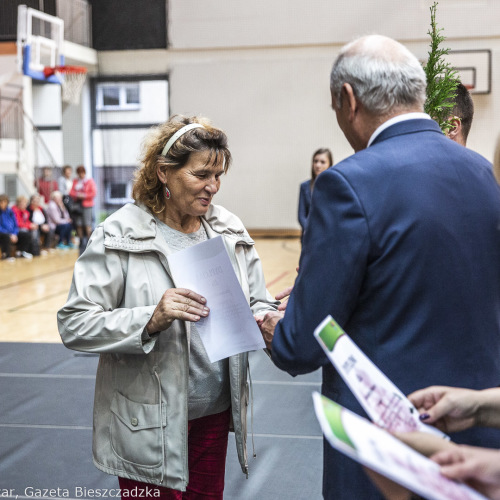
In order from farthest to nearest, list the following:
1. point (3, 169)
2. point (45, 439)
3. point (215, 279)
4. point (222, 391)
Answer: point (3, 169) < point (45, 439) < point (222, 391) < point (215, 279)

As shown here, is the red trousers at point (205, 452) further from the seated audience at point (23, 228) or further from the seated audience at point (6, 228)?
the seated audience at point (23, 228)

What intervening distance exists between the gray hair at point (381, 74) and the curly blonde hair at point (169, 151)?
2.53 ft

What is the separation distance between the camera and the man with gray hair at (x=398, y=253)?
1.33 meters

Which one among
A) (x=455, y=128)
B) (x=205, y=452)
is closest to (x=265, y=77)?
(x=455, y=128)

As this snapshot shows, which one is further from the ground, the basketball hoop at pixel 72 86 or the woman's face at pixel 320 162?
the basketball hoop at pixel 72 86

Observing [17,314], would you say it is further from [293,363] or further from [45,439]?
[293,363]

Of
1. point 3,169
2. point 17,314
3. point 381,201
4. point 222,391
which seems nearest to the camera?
point 381,201

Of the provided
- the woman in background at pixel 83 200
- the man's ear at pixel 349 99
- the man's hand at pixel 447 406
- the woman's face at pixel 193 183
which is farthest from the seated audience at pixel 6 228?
the man's hand at pixel 447 406

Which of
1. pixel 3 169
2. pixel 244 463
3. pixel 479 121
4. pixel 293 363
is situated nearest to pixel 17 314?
pixel 244 463

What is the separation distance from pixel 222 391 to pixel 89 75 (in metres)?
15.5

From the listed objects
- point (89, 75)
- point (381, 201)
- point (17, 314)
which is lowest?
point (17, 314)

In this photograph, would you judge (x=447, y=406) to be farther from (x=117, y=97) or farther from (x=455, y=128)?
(x=117, y=97)

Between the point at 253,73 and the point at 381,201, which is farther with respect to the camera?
the point at 253,73

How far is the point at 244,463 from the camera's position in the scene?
2170 millimetres
